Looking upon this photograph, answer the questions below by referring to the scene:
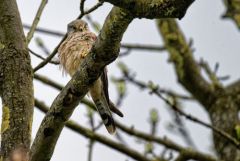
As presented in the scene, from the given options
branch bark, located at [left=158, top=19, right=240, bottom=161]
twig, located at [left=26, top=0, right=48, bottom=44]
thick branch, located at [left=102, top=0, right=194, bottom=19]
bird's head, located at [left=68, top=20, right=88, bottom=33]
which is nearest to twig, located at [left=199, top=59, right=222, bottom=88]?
branch bark, located at [left=158, top=19, right=240, bottom=161]

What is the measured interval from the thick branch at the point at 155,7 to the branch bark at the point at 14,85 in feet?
2.60

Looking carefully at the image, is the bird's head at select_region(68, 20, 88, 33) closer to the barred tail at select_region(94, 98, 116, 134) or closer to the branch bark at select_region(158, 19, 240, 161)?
the barred tail at select_region(94, 98, 116, 134)

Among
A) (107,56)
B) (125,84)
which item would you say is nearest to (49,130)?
(107,56)

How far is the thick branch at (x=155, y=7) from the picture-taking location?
2.10 m

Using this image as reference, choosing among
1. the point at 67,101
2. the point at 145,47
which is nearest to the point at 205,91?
the point at 145,47

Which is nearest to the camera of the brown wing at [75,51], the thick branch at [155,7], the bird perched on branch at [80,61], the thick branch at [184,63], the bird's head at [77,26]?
the thick branch at [155,7]

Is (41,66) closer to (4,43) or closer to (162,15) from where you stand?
(4,43)

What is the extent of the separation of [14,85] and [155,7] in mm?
913

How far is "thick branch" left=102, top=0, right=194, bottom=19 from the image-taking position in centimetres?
210

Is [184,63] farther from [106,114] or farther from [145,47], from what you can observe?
[106,114]

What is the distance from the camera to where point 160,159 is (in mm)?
5043

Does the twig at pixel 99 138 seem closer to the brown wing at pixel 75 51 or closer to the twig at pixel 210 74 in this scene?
the brown wing at pixel 75 51

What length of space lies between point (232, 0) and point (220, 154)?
188 cm

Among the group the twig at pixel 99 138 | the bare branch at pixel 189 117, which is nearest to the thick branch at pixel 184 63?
the bare branch at pixel 189 117
